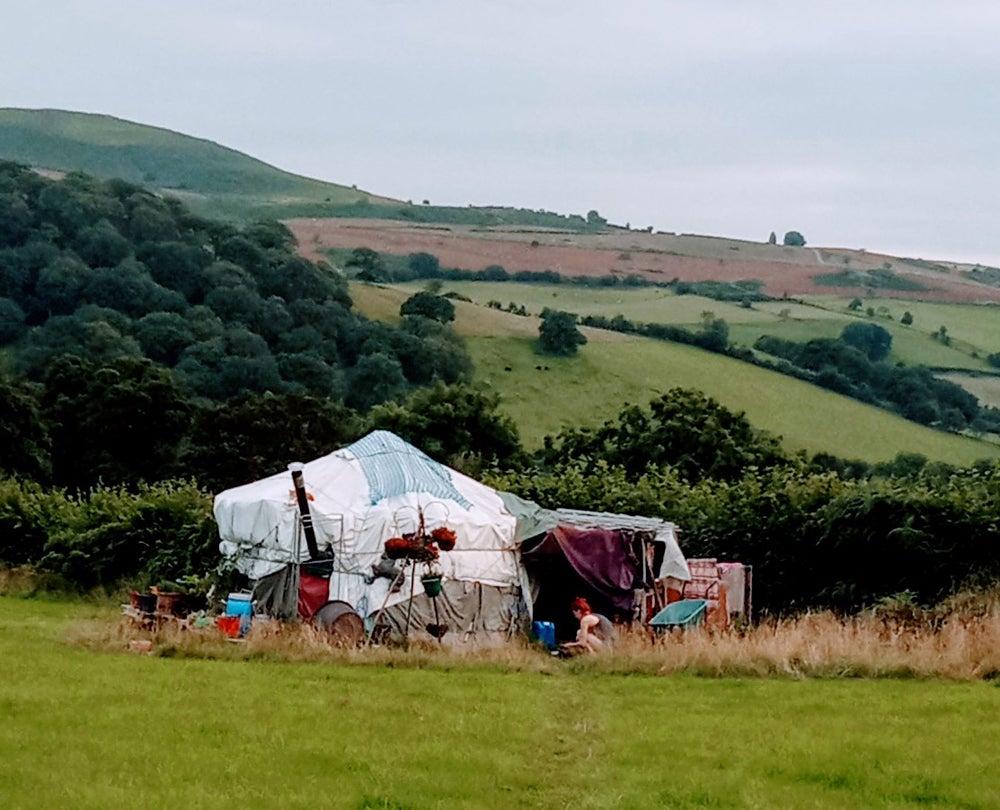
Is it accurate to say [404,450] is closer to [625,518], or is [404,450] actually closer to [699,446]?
[625,518]

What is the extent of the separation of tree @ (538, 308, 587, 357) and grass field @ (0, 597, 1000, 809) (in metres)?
63.9

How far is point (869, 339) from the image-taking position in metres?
92.5

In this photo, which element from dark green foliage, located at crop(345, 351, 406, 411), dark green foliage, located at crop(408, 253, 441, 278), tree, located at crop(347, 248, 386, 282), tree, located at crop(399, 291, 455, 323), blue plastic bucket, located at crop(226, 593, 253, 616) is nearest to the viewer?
blue plastic bucket, located at crop(226, 593, 253, 616)

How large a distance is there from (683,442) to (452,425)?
8.53m

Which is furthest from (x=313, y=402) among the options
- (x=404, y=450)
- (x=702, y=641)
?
(x=702, y=641)

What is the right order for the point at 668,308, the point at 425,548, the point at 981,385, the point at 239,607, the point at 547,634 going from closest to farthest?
1. the point at 425,548
2. the point at 547,634
3. the point at 239,607
4. the point at 981,385
5. the point at 668,308

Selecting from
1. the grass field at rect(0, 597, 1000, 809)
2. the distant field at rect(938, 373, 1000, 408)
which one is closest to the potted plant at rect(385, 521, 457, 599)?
the grass field at rect(0, 597, 1000, 809)

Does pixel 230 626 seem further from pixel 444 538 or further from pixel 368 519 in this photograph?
pixel 444 538

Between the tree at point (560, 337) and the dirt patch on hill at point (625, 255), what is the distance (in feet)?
86.9

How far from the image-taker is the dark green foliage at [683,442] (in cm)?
5075

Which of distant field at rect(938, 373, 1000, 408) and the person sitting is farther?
distant field at rect(938, 373, 1000, 408)

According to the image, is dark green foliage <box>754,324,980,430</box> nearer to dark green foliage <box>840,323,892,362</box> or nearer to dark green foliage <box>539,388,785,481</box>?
dark green foliage <box>840,323,892,362</box>

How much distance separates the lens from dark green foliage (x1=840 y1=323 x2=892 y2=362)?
91.8 m

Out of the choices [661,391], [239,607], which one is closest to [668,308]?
[661,391]
